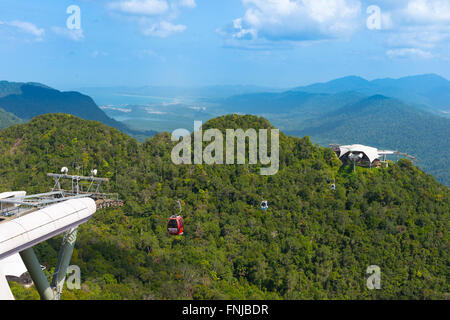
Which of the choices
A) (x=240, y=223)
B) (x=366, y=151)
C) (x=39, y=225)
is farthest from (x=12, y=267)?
(x=366, y=151)

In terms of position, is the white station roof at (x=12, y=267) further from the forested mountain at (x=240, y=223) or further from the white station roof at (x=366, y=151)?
the white station roof at (x=366, y=151)

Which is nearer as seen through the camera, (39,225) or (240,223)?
(39,225)

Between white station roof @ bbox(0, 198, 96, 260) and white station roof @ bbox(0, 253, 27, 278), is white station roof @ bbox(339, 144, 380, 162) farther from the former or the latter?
white station roof @ bbox(0, 253, 27, 278)

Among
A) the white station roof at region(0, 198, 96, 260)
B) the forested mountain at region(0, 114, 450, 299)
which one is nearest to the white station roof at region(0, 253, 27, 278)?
the forested mountain at region(0, 114, 450, 299)

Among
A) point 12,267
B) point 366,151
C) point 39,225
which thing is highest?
point 366,151

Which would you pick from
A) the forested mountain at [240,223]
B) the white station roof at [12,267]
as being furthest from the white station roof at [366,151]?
the white station roof at [12,267]

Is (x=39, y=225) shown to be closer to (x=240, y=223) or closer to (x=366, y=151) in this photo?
(x=240, y=223)

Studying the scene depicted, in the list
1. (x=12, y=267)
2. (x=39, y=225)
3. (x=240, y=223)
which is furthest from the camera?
(x=240, y=223)

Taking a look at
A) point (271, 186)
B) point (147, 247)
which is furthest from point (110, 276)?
point (271, 186)

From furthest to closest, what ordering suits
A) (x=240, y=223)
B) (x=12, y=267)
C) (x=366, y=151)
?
(x=366, y=151) → (x=240, y=223) → (x=12, y=267)
